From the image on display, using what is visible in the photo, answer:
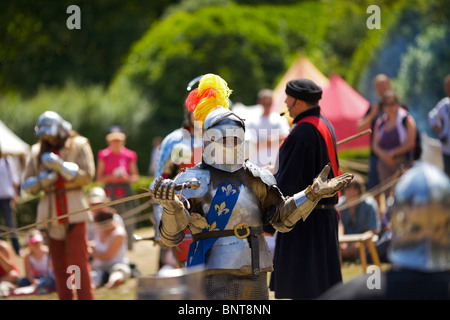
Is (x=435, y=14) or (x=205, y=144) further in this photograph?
(x=435, y=14)

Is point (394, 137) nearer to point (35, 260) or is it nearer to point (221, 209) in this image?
point (35, 260)

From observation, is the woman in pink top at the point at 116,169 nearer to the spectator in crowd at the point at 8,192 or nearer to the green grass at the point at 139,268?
the green grass at the point at 139,268

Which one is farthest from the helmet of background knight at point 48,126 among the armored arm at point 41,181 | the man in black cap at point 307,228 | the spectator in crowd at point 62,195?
the man in black cap at point 307,228

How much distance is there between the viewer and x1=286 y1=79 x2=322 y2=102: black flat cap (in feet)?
19.1

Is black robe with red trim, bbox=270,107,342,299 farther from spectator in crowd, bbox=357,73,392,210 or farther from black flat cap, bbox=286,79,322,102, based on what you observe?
spectator in crowd, bbox=357,73,392,210

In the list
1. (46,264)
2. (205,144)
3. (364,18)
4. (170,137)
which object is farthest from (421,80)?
(205,144)

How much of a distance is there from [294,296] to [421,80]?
1785 centimetres

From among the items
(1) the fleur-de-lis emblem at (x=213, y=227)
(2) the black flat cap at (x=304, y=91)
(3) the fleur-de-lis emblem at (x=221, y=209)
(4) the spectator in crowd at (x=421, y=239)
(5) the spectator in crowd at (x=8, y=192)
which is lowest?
(4) the spectator in crowd at (x=421, y=239)

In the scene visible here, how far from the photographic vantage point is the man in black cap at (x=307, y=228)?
570 cm

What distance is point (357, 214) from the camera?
9062 millimetres

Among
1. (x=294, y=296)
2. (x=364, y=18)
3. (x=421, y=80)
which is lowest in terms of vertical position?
(x=294, y=296)

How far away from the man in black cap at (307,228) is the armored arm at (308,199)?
3.44ft

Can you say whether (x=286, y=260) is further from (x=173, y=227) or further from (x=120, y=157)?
(x=120, y=157)

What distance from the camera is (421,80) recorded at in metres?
22.6
